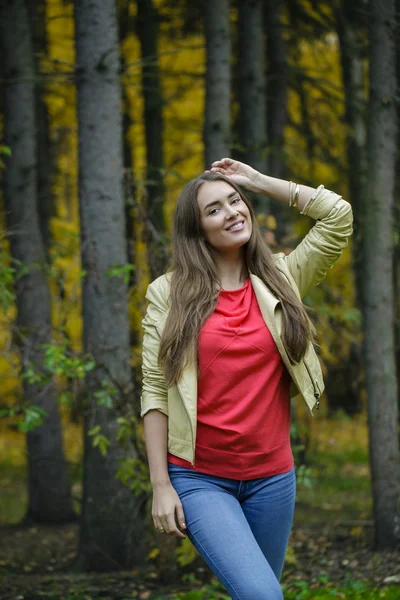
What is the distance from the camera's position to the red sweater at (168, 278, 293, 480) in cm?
314

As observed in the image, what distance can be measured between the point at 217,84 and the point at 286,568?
156 inches

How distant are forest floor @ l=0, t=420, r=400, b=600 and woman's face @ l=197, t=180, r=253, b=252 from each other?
8.02 feet

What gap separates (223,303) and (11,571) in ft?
12.5

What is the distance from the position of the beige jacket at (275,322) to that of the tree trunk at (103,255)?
2395 millimetres

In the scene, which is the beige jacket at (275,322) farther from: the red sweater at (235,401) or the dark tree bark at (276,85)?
the dark tree bark at (276,85)

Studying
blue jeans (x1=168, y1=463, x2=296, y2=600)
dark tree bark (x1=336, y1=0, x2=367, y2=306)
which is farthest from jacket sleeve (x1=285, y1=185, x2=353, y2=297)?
dark tree bark (x1=336, y1=0, x2=367, y2=306)

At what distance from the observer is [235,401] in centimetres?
314

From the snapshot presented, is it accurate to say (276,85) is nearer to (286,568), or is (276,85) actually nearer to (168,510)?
(286,568)

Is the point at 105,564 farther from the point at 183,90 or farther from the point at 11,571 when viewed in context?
the point at 183,90

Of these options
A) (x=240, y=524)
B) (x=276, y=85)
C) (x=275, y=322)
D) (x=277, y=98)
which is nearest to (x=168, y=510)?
(x=240, y=524)

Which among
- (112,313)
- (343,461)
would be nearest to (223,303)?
(112,313)

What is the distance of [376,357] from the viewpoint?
628 cm

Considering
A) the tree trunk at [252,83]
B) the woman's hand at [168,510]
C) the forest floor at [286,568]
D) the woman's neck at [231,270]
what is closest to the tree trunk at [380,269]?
the forest floor at [286,568]

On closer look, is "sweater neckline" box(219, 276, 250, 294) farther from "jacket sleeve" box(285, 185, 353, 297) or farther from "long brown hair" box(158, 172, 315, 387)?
"jacket sleeve" box(285, 185, 353, 297)
